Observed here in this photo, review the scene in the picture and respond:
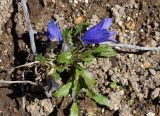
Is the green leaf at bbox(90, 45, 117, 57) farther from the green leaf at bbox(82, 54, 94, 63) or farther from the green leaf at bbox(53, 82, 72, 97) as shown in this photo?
the green leaf at bbox(53, 82, 72, 97)

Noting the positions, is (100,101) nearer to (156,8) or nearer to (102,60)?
(102,60)

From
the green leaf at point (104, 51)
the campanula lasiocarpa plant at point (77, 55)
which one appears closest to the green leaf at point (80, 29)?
the campanula lasiocarpa plant at point (77, 55)

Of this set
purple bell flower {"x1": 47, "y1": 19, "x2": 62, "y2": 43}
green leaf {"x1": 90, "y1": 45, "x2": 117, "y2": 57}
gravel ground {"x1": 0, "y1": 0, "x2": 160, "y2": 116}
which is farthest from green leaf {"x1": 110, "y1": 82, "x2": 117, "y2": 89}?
purple bell flower {"x1": 47, "y1": 19, "x2": 62, "y2": 43}

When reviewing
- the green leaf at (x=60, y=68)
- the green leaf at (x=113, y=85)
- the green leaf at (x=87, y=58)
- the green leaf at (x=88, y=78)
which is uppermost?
the green leaf at (x=87, y=58)

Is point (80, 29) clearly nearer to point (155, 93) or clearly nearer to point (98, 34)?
point (98, 34)

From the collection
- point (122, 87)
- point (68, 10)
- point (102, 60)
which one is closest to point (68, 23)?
point (68, 10)

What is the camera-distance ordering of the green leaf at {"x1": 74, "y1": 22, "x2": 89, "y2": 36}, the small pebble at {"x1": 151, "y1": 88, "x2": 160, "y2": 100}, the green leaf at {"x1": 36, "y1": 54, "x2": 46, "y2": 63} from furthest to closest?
the small pebble at {"x1": 151, "y1": 88, "x2": 160, "y2": 100}, the green leaf at {"x1": 74, "y1": 22, "x2": 89, "y2": 36}, the green leaf at {"x1": 36, "y1": 54, "x2": 46, "y2": 63}

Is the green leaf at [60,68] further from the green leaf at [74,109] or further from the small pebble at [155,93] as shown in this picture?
the small pebble at [155,93]

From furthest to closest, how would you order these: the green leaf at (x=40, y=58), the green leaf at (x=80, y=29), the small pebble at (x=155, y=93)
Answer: the small pebble at (x=155, y=93)
the green leaf at (x=80, y=29)
the green leaf at (x=40, y=58)

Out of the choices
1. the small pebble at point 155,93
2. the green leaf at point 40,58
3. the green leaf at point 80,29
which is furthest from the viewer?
the small pebble at point 155,93
